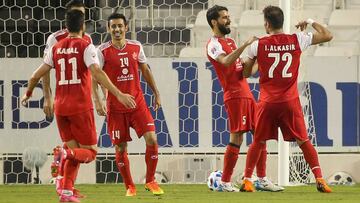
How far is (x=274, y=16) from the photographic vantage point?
364 inches

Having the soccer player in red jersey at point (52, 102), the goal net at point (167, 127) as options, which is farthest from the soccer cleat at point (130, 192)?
the goal net at point (167, 127)

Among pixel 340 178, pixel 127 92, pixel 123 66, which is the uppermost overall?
pixel 123 66

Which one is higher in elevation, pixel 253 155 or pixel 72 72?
pixel 72 72

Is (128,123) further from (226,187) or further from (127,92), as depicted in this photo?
(226,187)

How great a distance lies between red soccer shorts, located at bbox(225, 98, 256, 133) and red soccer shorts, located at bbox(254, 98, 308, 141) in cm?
39

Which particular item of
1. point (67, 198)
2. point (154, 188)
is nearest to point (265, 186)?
point (154, 188)

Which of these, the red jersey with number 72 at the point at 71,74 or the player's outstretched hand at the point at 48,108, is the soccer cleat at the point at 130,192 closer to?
the player's outstretched hand at the point at 48,108

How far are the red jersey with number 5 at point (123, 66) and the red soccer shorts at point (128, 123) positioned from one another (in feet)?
0.19

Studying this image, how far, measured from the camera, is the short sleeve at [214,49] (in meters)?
9.65

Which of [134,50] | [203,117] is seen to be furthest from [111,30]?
[203,117]

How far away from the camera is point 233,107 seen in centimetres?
984

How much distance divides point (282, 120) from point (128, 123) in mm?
1395

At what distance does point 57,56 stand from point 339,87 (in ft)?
14.5

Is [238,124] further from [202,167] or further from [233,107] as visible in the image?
[202,167]
